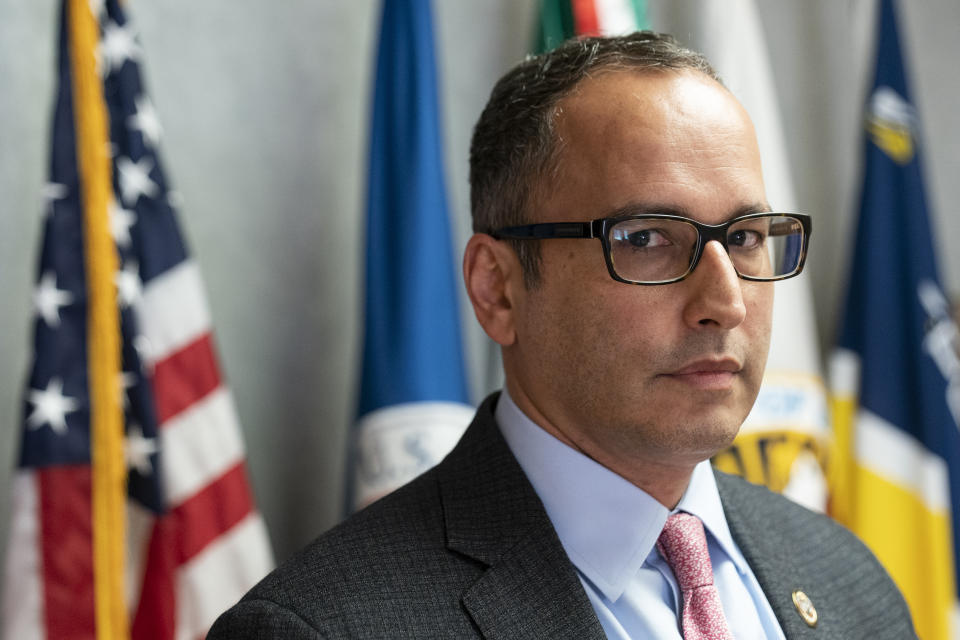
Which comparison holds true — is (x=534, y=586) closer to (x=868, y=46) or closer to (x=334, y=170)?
(x=334, y=170)

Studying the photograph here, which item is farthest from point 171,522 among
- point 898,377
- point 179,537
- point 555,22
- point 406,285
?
point 898,377

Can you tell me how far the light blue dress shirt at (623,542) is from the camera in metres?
1.19

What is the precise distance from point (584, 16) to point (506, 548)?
6.04ft

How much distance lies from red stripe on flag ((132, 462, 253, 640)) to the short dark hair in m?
1.04

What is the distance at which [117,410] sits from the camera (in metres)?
1.96

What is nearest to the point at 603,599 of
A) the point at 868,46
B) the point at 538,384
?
the point at 538,384

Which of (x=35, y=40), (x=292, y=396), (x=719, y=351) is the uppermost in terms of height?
(x=35, y=40)

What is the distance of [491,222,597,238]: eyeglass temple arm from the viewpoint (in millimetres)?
1230

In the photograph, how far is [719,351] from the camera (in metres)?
1.19

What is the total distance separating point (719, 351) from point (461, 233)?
5.70 ft

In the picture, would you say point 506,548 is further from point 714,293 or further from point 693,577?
point 714,293

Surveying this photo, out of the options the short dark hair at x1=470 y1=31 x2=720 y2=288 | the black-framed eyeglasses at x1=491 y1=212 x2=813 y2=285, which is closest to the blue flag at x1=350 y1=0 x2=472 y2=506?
the short dark hair at x1=470 y1=31 x2=720 y2=288

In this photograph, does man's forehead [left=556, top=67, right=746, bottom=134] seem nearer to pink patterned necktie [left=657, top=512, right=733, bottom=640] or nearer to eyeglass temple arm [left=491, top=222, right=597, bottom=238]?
eyeglass temple arm [left=491, top=222, right=597, bottom=238]

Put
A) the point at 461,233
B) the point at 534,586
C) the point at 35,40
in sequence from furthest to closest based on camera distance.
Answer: the point at 461,233, the point at 35,40, the point at 534,586
